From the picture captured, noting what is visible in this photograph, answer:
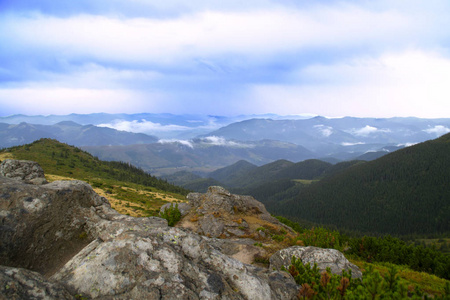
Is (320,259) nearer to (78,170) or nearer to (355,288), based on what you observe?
(355,288)

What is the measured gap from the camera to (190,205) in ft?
114

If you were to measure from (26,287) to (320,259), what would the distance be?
14.1 meters

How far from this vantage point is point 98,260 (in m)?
7.39

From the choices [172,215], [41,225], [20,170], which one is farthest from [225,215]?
[20,170]

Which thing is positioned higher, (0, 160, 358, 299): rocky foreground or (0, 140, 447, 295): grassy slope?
(0, 160, 358, 299): rocky foreground

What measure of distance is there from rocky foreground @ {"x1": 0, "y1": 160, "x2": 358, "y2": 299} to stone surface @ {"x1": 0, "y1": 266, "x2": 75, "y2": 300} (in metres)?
0.02

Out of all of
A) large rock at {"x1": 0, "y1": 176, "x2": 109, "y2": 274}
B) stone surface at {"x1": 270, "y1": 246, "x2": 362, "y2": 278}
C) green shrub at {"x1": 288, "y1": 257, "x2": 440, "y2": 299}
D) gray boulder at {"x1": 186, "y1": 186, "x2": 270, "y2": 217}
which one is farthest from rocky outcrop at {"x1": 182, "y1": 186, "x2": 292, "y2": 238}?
large rock at {"x1": 0, "y1": 176, "x2": 109, "y2": 274}

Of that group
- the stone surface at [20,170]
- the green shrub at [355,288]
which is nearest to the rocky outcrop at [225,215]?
the green shrub at [355,288]

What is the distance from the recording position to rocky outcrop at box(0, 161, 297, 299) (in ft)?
22.7

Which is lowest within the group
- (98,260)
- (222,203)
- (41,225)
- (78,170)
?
(78,170)

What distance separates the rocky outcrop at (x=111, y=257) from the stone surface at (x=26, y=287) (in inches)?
2.1

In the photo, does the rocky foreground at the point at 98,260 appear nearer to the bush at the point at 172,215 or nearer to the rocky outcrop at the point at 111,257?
the rocky outcrop at the point at 111,257

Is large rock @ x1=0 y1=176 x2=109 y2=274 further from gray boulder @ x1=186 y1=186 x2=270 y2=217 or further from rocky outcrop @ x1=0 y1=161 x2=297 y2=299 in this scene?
gray boulder @ x1=186 y1=186 x2=270 y2=217

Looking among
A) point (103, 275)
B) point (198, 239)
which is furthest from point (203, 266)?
point (103, 275)
